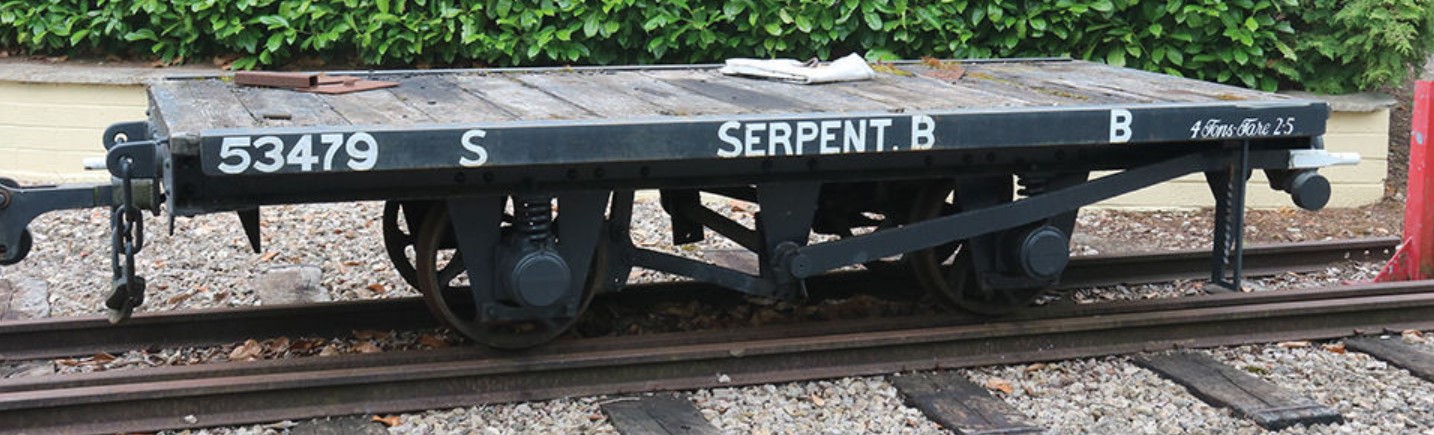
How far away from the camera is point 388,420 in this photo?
16.8ft

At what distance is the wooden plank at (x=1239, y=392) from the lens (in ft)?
16.9

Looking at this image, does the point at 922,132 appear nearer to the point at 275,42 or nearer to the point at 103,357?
the point at 103,357

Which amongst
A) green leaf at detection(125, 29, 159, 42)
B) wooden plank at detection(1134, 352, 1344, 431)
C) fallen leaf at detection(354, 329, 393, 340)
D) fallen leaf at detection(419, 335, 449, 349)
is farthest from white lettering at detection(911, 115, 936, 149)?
green leaf at detection(125, 29, 159, 42)

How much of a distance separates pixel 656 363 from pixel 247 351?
5.05 feet

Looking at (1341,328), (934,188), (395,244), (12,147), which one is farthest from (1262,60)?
(12,147)

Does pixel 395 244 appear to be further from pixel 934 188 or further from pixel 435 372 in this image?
pixel 934 188

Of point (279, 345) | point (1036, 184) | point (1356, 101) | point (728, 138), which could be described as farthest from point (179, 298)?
point (1356, 101)

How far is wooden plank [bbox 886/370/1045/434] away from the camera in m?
5.06

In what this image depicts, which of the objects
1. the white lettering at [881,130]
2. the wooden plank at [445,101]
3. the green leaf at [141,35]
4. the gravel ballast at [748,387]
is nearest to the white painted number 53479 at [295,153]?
the wooden plank at [445,101]

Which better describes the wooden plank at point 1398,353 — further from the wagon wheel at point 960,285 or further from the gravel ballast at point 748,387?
the wagon wheel at point 960,285

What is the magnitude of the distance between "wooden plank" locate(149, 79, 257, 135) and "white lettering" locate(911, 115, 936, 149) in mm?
2017

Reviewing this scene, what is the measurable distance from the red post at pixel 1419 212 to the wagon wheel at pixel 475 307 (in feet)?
12.2

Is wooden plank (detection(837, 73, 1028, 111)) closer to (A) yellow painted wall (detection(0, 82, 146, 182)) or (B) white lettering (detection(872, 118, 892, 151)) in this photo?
(B) white lettering (detection(872, 118, 892, 151))

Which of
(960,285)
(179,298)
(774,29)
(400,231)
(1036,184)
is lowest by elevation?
(179,298)
